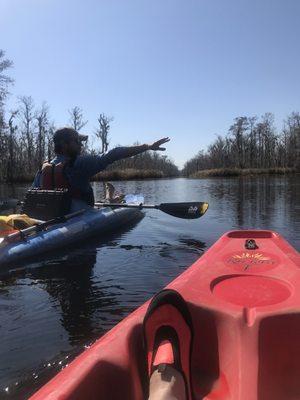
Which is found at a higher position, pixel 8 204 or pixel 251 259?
pixel 8 204

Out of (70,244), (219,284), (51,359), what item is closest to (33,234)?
(70,244)

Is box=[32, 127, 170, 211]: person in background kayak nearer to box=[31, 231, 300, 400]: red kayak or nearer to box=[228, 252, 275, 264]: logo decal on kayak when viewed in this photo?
box=[228, 252, 275, 264]: logo decal on kayak

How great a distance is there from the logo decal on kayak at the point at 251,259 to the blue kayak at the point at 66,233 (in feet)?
9.60

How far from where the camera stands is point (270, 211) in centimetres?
1130

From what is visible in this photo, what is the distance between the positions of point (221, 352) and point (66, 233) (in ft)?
14.3

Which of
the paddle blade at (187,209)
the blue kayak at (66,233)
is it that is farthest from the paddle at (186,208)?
the blue kayak at (66,233)

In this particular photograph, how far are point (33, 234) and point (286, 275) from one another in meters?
3.85

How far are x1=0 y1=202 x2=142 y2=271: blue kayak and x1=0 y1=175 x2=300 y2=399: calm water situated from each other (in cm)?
16

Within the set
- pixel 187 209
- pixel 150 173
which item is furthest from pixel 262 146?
pixel 187 209

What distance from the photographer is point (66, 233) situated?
6410 millimetres

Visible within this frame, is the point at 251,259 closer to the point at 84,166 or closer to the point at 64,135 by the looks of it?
the point at 84,166

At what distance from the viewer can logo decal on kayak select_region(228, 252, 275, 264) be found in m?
3.56

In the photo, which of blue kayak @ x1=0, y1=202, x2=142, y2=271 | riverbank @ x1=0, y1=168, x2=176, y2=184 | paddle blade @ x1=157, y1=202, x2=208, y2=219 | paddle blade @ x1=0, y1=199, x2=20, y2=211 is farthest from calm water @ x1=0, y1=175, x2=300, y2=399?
riverbank @ x1=0, y1=168, x2=176, y2=184

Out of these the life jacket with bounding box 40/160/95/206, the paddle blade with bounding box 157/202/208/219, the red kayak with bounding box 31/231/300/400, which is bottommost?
the red kayak with bounding box 31/231/300/400
